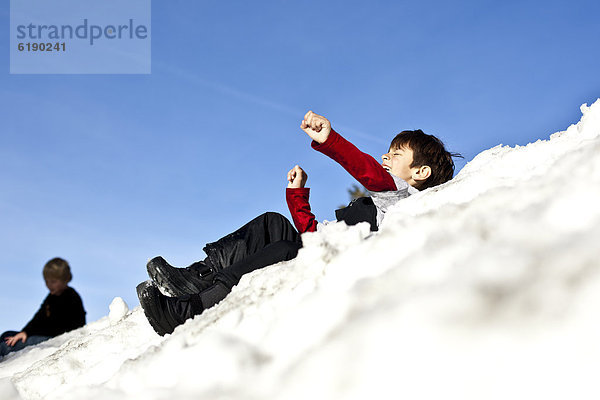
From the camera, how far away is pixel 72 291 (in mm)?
7055

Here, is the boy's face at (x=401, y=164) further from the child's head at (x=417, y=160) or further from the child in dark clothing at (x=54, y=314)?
the child in dark clothing at (x=54, y=314)

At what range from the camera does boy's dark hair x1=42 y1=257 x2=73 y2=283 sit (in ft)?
22.6

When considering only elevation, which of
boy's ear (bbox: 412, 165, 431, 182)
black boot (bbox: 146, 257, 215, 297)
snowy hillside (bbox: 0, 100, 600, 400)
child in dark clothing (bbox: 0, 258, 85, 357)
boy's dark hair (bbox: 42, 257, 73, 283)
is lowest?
snowy hillside (bbox: 0, 100, 600, 400)

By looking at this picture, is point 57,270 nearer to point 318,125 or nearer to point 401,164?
point 318,125

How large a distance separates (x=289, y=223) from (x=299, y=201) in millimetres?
221

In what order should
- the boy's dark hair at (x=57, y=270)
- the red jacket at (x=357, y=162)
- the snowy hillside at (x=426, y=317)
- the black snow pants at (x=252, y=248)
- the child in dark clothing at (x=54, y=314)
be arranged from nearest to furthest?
1. the snowy hillside at (x=426, y=317)
2. the black snow pants at (x=252, y=248)
3. the red jacket at (x=357, y=162)
4. the child in dark clothing at (x=54, y=314)
5. the boy's dark hair at (x=57, y=270)

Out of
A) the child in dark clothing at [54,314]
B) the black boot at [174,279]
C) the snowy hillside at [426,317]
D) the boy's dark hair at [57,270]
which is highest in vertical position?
the boy's dark hair at [57,270]

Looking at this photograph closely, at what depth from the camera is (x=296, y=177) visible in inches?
149

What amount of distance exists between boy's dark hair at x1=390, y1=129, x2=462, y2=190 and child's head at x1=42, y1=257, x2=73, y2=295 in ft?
17.2

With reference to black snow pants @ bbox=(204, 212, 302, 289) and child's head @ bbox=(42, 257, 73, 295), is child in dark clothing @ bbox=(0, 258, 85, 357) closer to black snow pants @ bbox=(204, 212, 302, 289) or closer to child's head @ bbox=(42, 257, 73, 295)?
child's head @ bbox=(42, 257, 73, 295)

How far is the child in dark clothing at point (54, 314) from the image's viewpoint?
6.50 metres

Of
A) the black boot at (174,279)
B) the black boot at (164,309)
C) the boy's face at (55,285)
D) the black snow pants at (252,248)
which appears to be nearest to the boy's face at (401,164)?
the black snow pants at (252,248)

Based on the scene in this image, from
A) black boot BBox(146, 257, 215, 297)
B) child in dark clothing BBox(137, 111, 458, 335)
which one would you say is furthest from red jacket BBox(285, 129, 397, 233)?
black boot BBox(146, 257, 215, 297)

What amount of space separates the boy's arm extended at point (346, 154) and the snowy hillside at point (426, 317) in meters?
1.39
